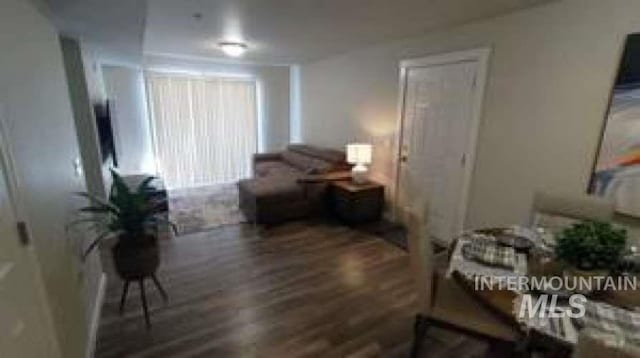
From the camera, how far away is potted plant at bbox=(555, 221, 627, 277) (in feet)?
4.45

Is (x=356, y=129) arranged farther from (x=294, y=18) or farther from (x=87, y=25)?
(x=87, y=25)

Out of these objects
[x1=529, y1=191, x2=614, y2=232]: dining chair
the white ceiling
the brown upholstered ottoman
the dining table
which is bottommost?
the brown upholstered ottoman

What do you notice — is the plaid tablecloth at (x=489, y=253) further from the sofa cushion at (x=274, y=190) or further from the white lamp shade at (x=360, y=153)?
the sofa cushion at (x=274, y=190)

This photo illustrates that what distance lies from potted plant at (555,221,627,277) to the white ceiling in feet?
6.30

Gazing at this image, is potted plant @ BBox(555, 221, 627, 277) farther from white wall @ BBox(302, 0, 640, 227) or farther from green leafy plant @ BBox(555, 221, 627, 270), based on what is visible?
white wall @ BBox(302, 0, 640, 227)

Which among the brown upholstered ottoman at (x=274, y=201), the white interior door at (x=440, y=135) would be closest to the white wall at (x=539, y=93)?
the white interior door at (x=440, y=135)

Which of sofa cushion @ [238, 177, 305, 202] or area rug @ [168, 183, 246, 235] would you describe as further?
area rug @ [168, 183, 246, 235]

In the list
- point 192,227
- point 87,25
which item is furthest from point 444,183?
point 87,25

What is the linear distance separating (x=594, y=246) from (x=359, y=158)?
3041 mm

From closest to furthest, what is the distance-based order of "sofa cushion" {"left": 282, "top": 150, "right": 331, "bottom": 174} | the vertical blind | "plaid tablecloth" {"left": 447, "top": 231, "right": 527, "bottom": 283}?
1. "plaid tablecloth" {"left": 447, "top": 231, "right": 527, "bottom": 283}
2. "sofa cushion" {"left": 282, "top": 150, "right": 331, "bottom": 174}
3. the vertical blind

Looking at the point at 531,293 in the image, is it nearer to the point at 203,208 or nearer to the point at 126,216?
the point at 126,216

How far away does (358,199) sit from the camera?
4.18m

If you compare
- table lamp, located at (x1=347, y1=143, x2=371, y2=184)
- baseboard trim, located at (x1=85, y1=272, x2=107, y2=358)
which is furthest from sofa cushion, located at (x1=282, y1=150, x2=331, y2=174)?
baseboard trim, located at (x1=85, y1=272, x2=107, y2=358)

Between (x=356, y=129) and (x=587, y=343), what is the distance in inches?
167
